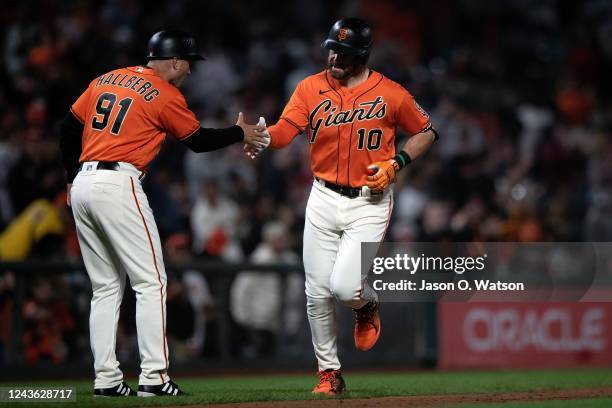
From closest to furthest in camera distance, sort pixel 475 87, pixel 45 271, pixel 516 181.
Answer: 1. pixel 45 271
2. pixel 516 181
3. pixel 475 87

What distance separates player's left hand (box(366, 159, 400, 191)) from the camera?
714 centimetres

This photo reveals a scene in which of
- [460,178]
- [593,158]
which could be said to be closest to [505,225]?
[460,178]

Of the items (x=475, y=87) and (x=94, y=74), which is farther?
(x=475, y=87)

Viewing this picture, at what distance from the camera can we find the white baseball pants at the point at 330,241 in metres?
7.23

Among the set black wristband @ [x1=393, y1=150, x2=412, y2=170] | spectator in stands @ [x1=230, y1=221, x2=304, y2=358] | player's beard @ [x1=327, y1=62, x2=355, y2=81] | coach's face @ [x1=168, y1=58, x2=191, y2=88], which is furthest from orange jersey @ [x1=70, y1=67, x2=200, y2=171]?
spectator in stands @ [x1=230, y1=221, x2=304, y2=358]

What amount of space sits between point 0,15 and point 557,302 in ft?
24.8

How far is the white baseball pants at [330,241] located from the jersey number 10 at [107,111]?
4.64 ft

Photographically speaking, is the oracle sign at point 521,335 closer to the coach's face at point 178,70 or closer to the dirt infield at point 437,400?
the dirt infield at point 437,400

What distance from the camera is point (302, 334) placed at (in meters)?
12.1

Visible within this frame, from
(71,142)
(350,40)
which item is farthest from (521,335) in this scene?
(71,142)

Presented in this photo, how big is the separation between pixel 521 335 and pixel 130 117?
707cm

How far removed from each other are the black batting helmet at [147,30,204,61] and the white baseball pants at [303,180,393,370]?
1268 millimetres

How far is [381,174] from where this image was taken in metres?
7.13

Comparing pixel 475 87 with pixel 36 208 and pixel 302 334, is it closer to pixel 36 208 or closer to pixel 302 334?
pixel 302 334
